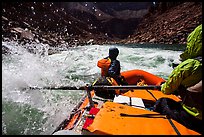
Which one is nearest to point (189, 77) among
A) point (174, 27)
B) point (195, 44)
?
point (195, 44)

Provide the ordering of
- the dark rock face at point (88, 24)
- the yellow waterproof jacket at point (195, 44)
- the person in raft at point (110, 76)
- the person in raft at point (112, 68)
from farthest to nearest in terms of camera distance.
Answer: the dark rock face at point (88, 24) < the person in raft at point (112, 68) < the person in raft at point (110, 76) < the yellow waterproof jacket at point (195, 44)

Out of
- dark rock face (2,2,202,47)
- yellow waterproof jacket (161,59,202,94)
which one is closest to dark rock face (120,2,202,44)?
dark rock face (2,2,202,47)

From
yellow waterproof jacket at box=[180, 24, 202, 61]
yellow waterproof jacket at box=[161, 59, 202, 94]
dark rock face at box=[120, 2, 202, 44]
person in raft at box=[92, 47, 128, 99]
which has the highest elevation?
dark rock face at box=[120, 2, 202, 44]

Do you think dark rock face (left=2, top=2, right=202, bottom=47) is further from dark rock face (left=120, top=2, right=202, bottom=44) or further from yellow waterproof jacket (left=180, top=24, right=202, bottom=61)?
yellow waterproof jacket (left=180, top=24, right=202, bottom=61)

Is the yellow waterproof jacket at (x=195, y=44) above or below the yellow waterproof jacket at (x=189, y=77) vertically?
above

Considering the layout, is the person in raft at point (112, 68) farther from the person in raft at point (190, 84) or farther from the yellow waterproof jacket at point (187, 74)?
the yellow waterproof jacket at point (187, 74)

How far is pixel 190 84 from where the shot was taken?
2414 millimetres

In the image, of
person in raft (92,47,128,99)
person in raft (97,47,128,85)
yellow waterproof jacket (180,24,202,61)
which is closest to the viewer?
yellow waterproof jacket (180,24,202,61)

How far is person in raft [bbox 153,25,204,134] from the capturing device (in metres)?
2.30

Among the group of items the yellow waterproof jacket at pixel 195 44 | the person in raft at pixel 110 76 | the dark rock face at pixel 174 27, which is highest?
the dark rock face at pixel 174 27

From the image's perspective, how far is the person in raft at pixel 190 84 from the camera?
2.30 metres

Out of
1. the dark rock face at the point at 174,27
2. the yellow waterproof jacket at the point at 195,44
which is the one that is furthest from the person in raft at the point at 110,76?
the dark rock face at the point at 174,27

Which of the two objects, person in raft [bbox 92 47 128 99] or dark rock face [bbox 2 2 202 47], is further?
dark rock face [bbox 2 2 202 47]

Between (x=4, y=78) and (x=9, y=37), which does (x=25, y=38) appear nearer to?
(x=9, y=37)
